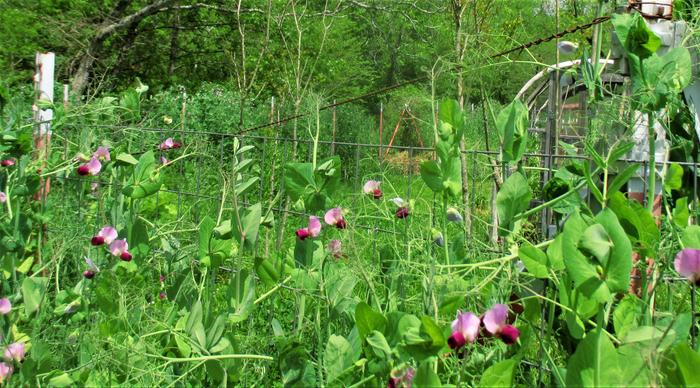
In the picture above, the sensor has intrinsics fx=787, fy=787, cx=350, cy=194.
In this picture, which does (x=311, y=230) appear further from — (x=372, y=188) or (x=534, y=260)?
(x=534, y=260)

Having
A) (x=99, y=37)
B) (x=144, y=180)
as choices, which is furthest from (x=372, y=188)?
(x=99, y=37)

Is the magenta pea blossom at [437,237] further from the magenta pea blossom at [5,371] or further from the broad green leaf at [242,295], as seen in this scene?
the magenta pea blossom at [5,371]

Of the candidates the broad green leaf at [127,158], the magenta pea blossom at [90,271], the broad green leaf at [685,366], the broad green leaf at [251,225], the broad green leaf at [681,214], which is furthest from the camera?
the broad green leaf at [127,158]

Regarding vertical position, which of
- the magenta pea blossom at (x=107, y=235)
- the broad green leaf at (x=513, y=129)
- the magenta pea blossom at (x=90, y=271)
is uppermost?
the broad green leaf at (x=513, y=129)

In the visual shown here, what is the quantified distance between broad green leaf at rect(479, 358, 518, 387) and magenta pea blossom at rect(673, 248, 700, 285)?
316 millimetres

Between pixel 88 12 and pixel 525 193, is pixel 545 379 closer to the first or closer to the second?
pixel 525 193

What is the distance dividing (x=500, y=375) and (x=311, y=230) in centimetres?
62

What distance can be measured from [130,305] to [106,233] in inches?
8.4

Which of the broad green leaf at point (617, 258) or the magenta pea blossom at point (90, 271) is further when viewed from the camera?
the magenta pea blossom at point (90, 271)

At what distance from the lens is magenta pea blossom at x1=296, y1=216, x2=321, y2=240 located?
69.5 inches

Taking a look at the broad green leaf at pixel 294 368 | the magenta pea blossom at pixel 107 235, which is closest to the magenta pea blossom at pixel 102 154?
the magenta pea blossom at pixel 107 235

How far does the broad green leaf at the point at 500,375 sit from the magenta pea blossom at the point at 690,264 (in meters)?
0.32

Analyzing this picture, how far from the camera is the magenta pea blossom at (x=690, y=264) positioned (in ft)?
3.84

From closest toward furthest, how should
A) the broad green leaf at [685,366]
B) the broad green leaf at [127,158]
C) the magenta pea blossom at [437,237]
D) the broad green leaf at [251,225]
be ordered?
1. the broad green leaf at [685,366]
2. the magenta pea blossom at [437,237]
3. the broad green leaf at [251,225]
4. the broad green leaf at [127,158]
